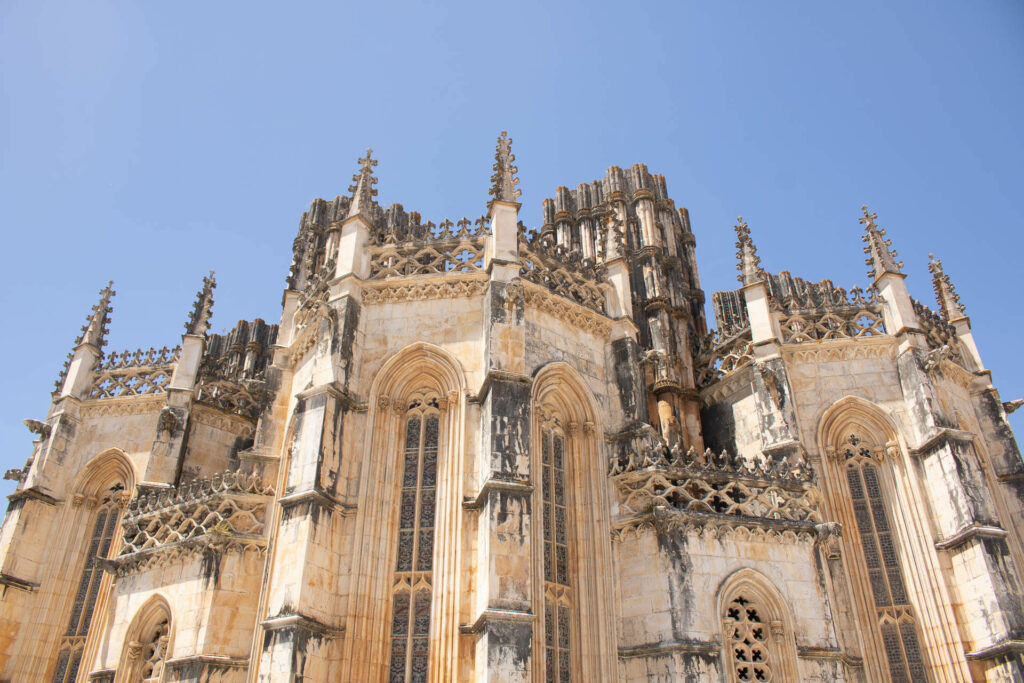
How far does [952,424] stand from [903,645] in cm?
545

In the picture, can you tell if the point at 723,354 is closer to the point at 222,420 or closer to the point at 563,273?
the point at 563,273

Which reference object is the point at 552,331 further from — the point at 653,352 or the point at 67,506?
the point at 67,506

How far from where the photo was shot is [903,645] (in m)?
18.0

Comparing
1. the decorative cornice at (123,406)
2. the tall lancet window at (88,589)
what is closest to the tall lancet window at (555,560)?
the decorative cornice at (123,406)

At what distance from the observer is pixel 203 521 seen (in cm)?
1734

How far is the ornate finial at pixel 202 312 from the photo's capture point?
2456 cm

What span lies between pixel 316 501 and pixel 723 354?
1350 cm

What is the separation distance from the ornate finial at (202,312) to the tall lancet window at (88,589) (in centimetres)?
500

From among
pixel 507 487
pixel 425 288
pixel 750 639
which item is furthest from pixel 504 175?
pixel 750 639

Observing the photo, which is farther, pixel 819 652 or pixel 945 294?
pixel 945 294

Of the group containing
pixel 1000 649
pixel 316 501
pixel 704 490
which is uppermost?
pixel 704 490

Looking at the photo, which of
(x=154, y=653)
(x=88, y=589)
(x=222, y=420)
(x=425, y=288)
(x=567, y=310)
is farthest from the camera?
(x=222, y=420)

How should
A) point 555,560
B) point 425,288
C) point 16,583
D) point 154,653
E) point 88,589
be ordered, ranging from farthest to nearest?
1. point 88,589
2. point 16,583
3. point 425,288
4. point 154,653
5. point 555,560

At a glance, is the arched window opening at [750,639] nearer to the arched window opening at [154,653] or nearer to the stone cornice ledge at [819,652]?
the stone cornice ledge at [819,652]
